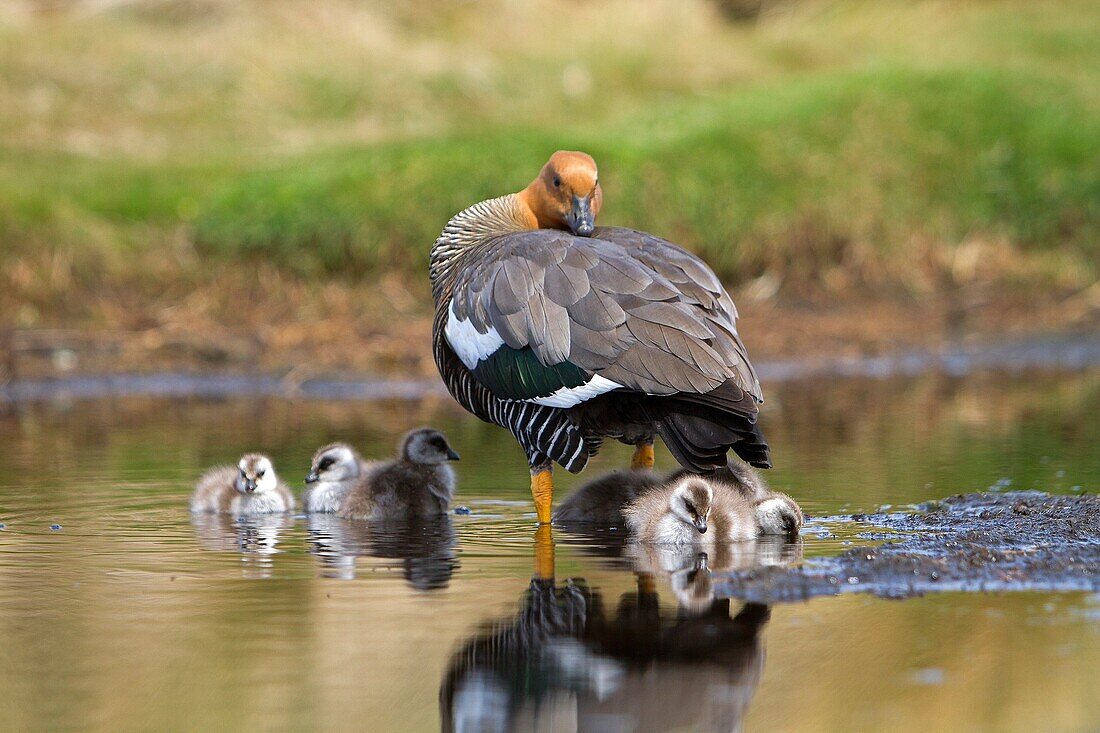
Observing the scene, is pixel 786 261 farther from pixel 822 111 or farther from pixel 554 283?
pixel 554 283

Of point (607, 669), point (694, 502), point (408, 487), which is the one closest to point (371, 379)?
point (408, 487)

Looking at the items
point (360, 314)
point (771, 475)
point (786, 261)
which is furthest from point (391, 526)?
point (786, 261)

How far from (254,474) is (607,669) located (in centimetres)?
379

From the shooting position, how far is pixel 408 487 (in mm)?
7906

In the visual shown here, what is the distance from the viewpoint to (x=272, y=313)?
13789 mm

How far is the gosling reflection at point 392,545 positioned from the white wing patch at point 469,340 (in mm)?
729

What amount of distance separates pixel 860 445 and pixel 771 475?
1.38 metres

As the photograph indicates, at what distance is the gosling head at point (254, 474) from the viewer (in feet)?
26.2

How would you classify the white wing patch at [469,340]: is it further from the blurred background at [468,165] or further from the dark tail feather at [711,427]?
the blurred background at [468,165]

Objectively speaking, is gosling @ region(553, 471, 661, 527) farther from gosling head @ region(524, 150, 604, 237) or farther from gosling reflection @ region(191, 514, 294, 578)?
gosling reflection @ region(191, 514, 294, 578)

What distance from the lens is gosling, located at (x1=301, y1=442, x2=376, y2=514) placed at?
26.7ft

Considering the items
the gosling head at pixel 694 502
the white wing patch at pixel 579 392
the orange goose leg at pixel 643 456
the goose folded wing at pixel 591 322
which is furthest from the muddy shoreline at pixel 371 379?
the gosling head at pixel 694 502

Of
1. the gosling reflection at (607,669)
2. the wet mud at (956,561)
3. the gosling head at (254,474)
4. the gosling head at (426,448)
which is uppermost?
the gosling head at (426,448)

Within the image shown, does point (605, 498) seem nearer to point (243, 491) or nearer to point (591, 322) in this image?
point (591, 322)
